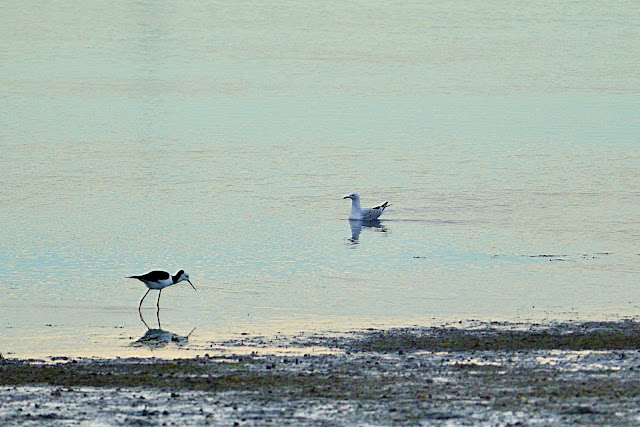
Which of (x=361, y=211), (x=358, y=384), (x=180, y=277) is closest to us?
(x=358, y=384)

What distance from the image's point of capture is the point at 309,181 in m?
32.0

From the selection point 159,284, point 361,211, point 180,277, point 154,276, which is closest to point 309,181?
point 361,211

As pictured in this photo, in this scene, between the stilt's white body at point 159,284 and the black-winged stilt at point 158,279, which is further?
the stilt's white body at point 159,284

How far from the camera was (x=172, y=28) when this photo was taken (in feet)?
259

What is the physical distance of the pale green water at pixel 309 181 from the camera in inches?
755

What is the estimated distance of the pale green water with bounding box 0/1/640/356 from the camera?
62.9 feet

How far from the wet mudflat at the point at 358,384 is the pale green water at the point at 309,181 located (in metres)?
2.27

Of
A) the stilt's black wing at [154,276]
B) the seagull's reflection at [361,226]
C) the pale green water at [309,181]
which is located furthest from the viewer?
the seagull's reflection at [361,226]

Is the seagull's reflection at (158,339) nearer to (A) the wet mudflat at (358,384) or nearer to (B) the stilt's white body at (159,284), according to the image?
(A) the wet mudflat at (358,384)

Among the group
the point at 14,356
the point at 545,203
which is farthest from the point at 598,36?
the point at 14,356

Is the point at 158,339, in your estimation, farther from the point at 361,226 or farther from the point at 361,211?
the point at 361,211

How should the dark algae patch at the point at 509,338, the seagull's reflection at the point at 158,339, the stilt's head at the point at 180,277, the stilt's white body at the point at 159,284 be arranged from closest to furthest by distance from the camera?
the dark algae patch at the point at 509,338 → the seagull's reflection at the point at 158,339 → the stilt's white body at the point at 159,284 → the stilt's head at the point at 180,277

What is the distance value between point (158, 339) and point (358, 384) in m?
4.90

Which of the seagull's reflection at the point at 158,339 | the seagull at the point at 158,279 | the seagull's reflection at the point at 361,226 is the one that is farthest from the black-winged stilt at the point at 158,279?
the seagull's reflection at the point at 361,226
